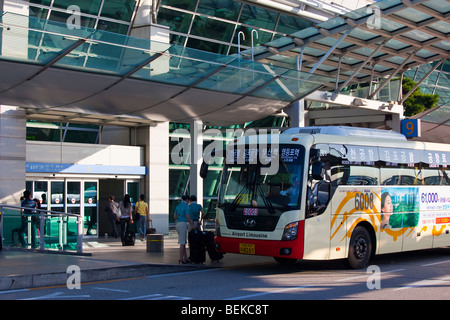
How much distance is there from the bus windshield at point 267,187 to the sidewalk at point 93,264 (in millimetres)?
1807

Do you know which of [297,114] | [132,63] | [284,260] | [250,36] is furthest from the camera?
[250,36]

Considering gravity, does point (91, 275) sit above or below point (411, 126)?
below

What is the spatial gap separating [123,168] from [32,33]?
34.6 feet

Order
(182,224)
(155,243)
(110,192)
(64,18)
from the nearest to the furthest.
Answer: (182,224), (155,243), (64,18), (110,192)

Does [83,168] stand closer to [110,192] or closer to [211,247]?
[110,192]

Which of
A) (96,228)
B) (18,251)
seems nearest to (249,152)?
(18,251)

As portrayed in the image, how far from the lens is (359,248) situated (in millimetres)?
14672

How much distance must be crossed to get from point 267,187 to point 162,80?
461 centimetres

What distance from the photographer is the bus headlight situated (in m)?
13.4

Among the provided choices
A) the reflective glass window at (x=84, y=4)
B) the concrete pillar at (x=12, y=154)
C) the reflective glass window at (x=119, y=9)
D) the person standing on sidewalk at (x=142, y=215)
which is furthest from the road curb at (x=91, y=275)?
the reflective glass window at (x=119, y=9)

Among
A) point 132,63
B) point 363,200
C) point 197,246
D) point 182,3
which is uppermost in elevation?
point 182,3

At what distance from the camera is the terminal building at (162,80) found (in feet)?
51.0

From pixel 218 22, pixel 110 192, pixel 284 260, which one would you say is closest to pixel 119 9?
pixel 218 22
